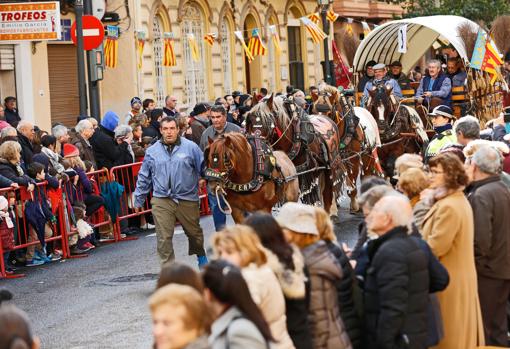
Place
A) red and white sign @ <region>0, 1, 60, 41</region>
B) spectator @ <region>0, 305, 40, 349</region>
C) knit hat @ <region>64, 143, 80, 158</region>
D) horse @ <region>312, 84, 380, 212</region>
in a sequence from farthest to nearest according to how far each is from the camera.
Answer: red and white sign @ <region>0, 1, 60, 41</region> < horse @ <region>312, 84, 380, 212</region> < knit hat @ <region>64, 143, 80, 158</region> < spectator @ <region>0, 305, 40, 349</region>

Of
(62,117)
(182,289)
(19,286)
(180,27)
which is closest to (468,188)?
(182,289)

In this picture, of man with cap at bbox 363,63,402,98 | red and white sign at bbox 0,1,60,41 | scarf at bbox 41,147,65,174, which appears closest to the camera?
scarf at bbox 41,147,65,174

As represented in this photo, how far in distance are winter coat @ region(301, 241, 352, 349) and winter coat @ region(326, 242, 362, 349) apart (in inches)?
6.6

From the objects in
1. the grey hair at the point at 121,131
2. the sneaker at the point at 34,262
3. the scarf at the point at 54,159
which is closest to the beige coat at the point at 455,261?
the sneaker at the point at 34,262

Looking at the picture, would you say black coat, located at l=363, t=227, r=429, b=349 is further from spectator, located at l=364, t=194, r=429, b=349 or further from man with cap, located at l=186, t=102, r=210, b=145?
man with cap, located at l=186, t=102, r=210, b=145

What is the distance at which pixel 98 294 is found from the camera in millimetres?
14320

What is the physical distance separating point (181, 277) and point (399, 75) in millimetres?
17729

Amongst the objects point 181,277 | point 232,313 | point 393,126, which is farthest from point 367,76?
point 232,313

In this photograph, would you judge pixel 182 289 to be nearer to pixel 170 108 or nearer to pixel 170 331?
pixel 170 331

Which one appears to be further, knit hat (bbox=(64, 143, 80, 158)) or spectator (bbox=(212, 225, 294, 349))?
knit hat (bbox=(64, 143, 80, 158))

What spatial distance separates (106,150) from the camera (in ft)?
64.8

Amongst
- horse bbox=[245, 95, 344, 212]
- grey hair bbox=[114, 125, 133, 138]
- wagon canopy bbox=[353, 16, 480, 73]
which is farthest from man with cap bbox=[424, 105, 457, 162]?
wagon canopy bbox=[353, 16, 480, 73]

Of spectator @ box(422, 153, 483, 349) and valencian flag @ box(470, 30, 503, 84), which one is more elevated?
valencian flag @ box(470, 30, 503, 84)

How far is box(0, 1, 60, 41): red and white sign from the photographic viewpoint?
22.5m
